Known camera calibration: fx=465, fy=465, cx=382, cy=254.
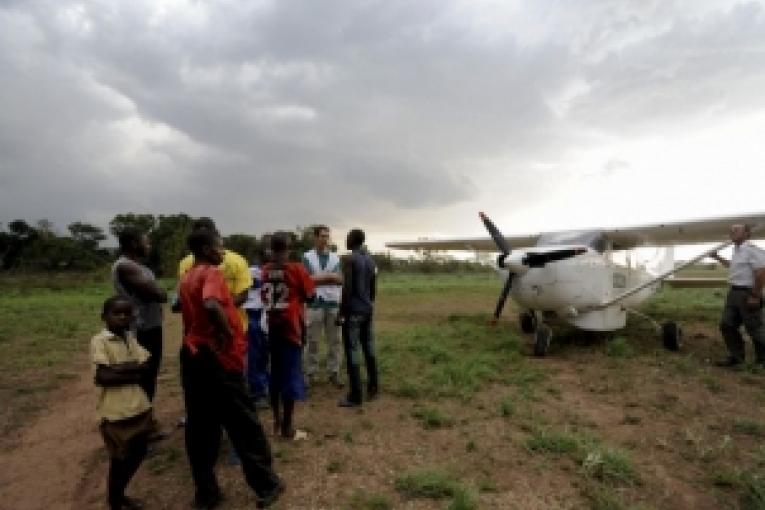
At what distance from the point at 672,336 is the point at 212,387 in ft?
25.9

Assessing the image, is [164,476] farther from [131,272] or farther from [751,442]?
[751,442]

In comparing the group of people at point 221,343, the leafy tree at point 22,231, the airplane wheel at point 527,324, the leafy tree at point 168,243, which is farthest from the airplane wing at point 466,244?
the leafy tree at point 22,231

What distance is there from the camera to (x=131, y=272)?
371 cm

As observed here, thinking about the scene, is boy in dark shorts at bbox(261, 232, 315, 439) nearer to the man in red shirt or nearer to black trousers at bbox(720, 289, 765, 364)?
the man in red shirt

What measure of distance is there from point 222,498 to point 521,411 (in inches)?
122

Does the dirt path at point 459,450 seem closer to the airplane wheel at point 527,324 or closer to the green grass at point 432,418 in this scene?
the green grass at point 432,418

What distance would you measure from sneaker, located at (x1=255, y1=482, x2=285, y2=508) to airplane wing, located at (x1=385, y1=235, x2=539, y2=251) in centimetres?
1010

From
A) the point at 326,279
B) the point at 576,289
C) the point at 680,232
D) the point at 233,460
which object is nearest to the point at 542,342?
the point at 576,289

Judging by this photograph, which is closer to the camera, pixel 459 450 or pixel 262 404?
pixel 459 450

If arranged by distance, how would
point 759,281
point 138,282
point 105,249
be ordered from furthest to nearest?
point 105,249
point 759,281
point 138,282

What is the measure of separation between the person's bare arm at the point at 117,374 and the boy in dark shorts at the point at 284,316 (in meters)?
1.10

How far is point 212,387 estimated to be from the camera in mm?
2998

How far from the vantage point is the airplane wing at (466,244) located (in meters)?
12.5

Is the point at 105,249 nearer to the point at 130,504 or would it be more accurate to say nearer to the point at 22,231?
the point at 22,231
